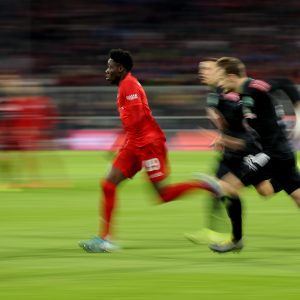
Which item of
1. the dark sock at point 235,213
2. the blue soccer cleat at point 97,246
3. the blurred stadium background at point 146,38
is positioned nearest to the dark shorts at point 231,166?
the dark sock at point 235,213

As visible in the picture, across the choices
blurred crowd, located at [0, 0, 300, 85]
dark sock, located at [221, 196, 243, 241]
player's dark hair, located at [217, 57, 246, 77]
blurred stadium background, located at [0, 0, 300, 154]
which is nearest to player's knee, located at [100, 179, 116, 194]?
dark sock, located at [221, 196, 243, 241]

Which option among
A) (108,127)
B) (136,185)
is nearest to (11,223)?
(136,185)

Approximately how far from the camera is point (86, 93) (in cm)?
2795

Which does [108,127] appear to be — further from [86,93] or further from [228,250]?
[228,250]

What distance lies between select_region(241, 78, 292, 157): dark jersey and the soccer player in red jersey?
23.2 inches

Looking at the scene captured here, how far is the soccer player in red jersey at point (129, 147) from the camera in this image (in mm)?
9273

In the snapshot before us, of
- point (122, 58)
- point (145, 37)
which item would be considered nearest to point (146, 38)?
point (145, 37)

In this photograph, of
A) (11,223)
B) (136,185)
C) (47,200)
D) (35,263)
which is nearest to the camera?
(35,263)

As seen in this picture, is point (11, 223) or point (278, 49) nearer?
point (11, 223)

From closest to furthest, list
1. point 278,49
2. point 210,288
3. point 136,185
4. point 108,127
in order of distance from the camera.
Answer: point 210,288
point 136,185
point 108,127
point 278,49

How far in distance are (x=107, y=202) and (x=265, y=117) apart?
153 cm

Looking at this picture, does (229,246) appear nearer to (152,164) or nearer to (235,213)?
(235,213)

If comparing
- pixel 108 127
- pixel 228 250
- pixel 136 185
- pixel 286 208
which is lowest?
pixel 108 127

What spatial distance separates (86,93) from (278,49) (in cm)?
650
